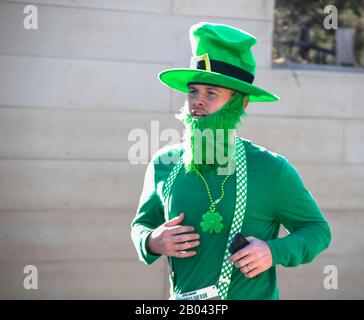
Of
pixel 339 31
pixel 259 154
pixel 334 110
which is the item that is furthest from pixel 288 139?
pixel 259 154

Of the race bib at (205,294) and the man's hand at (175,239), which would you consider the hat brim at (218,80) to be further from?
the race bib at (205,294)

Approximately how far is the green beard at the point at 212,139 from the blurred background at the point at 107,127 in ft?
7.26

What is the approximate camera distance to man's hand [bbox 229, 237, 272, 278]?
2340 millimetres

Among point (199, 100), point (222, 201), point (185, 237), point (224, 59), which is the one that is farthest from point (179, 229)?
point (224, 59)

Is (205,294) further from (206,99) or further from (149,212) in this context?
(206,99)

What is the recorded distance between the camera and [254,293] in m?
2.50

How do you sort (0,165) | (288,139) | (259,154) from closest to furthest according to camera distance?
(259,154), (0,165), (288,139)

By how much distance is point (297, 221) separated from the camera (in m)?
2.53

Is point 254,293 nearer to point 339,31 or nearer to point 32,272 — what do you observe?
point 32,272

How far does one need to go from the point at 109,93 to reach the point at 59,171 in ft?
2.08

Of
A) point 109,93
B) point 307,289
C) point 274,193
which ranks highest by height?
point 109,93

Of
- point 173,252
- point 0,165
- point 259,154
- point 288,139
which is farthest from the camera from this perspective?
point 288,139

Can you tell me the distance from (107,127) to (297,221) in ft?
8.08

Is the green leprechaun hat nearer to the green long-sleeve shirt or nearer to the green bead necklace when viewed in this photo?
the green long-sleeve shirt
